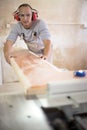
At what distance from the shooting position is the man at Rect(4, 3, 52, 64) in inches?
75.5

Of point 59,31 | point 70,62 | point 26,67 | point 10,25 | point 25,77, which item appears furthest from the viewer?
point 70,62

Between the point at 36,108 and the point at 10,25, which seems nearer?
the point at 36,108

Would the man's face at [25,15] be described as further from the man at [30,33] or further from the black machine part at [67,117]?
the black machine part at [67,117]

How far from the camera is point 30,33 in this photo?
6.83 feet

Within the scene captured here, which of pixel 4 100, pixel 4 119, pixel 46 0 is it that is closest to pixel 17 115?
pixel 4 119

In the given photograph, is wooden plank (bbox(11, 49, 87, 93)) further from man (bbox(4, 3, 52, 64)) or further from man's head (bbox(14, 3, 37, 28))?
man's head (bbox(14, 3, 37, 28))

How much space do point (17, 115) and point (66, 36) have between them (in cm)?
283

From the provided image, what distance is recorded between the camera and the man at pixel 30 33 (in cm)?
192

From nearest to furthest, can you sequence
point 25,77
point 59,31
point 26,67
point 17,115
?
point 17,115
point 25,77
point 26,67
point 59,31

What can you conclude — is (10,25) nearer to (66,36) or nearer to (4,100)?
(66,36)

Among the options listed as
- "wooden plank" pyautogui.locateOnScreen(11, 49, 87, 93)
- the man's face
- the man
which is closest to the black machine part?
"wooden plank" pyautogui.locateOnScreen(11, 49, 87, 93)

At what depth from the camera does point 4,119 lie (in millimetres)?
890

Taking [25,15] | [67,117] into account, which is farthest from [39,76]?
[25,15]

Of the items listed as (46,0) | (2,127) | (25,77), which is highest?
(46,0)
